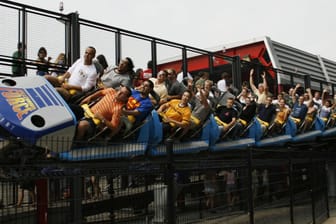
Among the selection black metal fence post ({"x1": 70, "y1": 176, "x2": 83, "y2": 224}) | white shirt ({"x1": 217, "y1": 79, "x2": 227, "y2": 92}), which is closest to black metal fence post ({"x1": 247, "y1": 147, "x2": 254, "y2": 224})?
black metal fence post ({"x1": 70, "y1": 176, "x2": 83, "y2": 224})

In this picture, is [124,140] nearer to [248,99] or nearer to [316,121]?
[248,99]

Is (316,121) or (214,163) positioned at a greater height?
(316,121)

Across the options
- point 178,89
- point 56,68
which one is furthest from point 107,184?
Answer: point 178,89

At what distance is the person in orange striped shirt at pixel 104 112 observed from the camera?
5227 millimetres

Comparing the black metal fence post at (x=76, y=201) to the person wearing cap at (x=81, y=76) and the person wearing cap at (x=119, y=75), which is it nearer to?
the person wearing cap at (x=81, y=76)

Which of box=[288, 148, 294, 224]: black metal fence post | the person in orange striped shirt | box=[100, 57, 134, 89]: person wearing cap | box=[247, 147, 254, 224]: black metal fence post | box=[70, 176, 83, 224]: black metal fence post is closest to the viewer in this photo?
box=[70, 176, 83, 224]: black metal fence post

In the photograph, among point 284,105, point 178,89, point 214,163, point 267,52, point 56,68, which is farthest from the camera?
point 267,52

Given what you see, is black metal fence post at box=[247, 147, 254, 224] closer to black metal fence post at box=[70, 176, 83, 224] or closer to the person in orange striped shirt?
the person in orange striped shirt

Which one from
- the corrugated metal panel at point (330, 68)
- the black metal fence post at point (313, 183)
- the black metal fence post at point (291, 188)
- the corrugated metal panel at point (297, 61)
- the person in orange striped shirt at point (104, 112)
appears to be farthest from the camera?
the corrugated metal panel at point (330, 68)

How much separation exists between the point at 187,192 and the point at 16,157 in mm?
1832

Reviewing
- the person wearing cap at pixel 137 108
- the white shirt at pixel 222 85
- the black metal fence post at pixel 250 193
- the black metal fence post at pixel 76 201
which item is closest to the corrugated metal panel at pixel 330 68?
the white shirt at pixel 222 85

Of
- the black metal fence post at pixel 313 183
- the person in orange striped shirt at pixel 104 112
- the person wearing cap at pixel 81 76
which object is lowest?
the black metal fence post at pixel 313 183

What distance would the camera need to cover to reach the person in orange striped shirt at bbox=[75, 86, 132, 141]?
17.1ft

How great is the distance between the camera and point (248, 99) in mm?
9219
